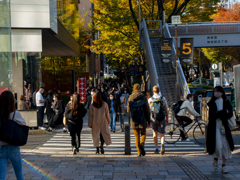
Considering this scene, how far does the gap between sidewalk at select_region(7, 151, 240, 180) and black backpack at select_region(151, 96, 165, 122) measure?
3.42 feet

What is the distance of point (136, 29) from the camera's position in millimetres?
29969

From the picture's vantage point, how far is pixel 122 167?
7.23 metres

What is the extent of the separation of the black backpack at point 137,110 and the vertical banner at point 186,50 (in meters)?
10.7

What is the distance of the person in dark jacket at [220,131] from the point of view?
257 inches

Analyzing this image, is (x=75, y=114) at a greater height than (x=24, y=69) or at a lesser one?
lesser

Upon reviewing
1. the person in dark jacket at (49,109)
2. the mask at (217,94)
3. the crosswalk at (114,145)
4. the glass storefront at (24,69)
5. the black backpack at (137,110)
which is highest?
the glass storefront at (24,69)

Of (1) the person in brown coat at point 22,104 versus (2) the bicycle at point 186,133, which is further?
(1) the person in brown coat at point 22,104

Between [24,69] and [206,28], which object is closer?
[24,69]

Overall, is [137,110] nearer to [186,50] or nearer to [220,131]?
[220,131]

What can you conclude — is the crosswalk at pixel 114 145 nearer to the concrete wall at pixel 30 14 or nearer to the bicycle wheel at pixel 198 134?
the bicycle wheel at pixel 198 134

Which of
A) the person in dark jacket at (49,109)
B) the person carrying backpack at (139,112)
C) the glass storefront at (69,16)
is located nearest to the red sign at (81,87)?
the glass storefront at (69,16)

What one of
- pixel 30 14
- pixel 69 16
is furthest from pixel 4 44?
pixel 69 16

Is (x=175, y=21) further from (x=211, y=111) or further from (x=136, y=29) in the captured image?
(x=136, y=29)

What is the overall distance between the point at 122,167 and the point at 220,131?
230cm
